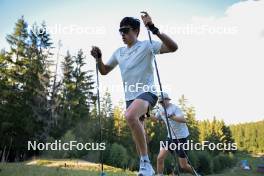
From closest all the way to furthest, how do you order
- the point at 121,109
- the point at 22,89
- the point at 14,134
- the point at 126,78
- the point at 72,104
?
the point at 126,78, the point at 14,134, the point at 22,89, the point at 72,104, the point at 121,109

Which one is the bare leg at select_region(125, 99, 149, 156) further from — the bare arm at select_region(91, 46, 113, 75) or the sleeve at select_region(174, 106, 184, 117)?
the sleeve at select_region(174, 106, 184, 117)

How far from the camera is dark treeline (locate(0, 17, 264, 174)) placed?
140ft

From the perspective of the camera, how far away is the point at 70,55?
57.0 meters

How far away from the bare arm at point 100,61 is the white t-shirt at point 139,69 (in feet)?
2.11

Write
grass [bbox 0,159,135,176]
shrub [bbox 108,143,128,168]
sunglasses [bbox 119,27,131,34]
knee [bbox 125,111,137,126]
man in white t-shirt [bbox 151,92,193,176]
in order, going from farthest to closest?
shrub [bbox 108,143,128,168] → man in white t-shirt [bbox 151,92,193,176] → grass [bbox 0,159,135,176] → sunglasses [bbox 119,27,131,34] → knee [bbox 125,111,137,126]

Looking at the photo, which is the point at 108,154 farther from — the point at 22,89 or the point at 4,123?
the point at 22,89

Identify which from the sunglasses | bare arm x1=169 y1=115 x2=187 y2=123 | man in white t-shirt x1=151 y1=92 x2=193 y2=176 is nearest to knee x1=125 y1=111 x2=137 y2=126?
the sunglasses

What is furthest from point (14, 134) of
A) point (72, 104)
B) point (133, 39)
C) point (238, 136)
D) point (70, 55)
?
point (238, 136)

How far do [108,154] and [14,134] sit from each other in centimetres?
1289

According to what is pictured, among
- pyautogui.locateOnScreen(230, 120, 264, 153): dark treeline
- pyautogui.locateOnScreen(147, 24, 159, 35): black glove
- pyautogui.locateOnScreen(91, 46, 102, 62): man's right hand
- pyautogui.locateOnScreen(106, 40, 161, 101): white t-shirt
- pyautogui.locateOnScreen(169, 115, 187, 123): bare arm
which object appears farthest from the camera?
pyautogui.locateOnScreen(230, 120, 264, 153): dark treeline

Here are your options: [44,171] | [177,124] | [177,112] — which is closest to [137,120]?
[177,112]

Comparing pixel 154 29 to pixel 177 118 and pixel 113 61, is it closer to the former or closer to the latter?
pixel 113 61

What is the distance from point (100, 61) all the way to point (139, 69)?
1.05 metres

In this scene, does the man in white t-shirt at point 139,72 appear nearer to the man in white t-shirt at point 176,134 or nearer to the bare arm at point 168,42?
the bare arm at point 168,42
